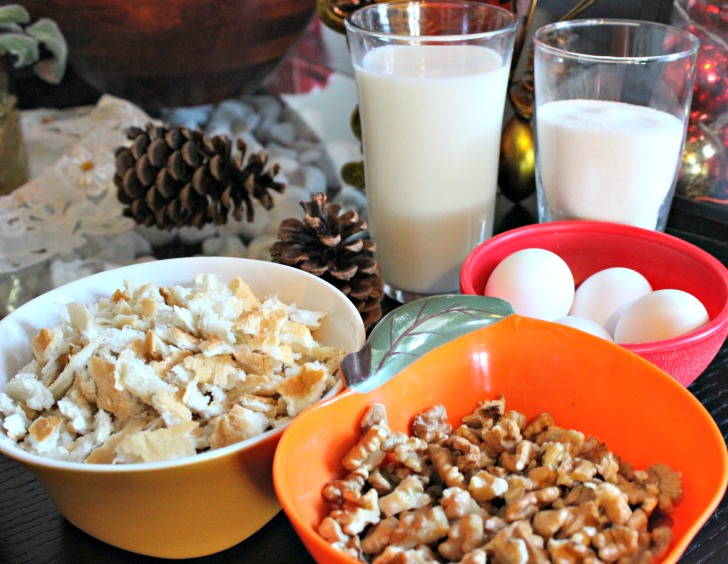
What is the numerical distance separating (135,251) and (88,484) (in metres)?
0.49

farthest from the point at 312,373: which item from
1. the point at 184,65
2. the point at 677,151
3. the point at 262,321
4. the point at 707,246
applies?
the point at 184,65

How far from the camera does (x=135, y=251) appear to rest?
0.88 metres

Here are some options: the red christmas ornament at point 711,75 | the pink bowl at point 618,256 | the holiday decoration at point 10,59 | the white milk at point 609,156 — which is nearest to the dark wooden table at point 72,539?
the pink bowl at point 618,256

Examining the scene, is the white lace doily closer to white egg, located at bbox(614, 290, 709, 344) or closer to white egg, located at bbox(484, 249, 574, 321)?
white egg, located at bbox(484, 249, 574, 321)

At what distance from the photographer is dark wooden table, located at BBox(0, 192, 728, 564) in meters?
0.49

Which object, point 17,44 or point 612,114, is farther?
point 17,44

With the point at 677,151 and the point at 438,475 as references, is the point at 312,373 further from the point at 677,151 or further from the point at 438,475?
the point at 677,151

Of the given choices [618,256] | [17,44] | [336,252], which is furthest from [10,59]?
[618,256]

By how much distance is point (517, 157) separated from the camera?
2.80 ft

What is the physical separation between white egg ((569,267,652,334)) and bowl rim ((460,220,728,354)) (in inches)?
1.6

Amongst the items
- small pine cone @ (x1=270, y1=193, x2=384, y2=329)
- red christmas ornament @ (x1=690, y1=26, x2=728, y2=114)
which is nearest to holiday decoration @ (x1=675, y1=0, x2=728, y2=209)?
red christmas ornament @ (x1=690, y1=26, x2=728, y2=114)

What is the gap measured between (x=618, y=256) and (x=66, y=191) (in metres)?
0.72

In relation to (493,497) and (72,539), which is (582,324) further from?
(72,539)

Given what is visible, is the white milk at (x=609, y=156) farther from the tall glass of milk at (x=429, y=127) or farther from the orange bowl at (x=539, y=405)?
the orange bowl at (x=539, y=405)
